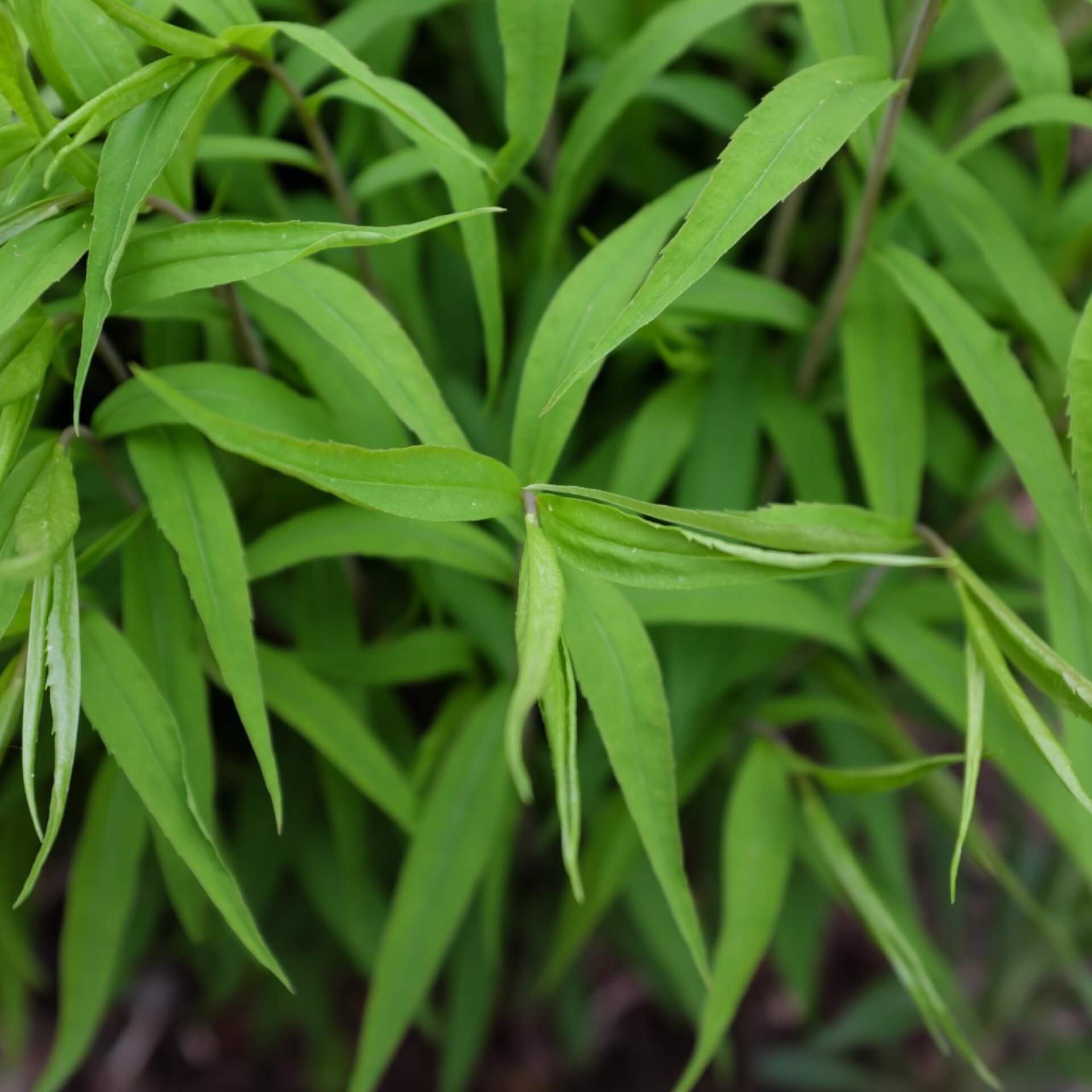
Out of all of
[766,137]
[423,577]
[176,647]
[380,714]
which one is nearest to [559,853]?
[380,714]

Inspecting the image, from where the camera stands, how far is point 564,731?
333 mm

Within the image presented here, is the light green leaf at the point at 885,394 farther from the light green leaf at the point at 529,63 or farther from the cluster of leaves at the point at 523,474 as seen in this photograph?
the light green leaf at the point at 529,63

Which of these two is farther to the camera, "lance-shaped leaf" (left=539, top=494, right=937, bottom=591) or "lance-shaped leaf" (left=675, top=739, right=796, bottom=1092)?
"lance-shaped leaf" (left=675, top=739, right=796, bottom=1092)

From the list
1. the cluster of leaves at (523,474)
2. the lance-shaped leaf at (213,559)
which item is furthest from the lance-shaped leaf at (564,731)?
the lance-shaped leaf at (213,559)

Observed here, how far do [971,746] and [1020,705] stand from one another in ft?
0.09

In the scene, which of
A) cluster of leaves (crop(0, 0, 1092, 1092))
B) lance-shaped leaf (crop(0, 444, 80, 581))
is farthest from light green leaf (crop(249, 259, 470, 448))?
lance-shaped leaf (crop(0, 444, 80, 581))

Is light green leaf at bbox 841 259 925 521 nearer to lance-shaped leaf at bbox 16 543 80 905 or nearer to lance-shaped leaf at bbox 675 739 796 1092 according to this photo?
lance-shaped leaf at bbox 675 739 796 1092

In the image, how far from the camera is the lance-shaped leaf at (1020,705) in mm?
349

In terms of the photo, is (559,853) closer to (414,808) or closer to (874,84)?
(414,808)

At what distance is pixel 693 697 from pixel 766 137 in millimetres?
340

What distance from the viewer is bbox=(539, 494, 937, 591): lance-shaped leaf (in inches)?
13.1

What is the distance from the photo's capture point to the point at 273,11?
630 mm

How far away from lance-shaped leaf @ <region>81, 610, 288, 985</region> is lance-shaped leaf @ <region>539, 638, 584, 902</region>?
0.44 ft

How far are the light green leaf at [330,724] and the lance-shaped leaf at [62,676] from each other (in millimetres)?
148
